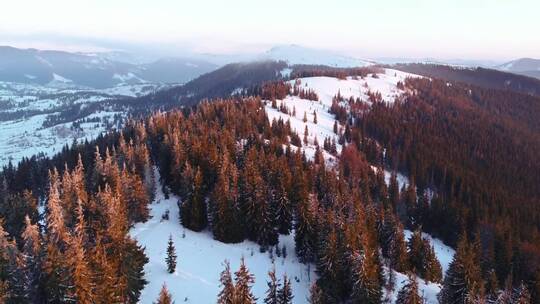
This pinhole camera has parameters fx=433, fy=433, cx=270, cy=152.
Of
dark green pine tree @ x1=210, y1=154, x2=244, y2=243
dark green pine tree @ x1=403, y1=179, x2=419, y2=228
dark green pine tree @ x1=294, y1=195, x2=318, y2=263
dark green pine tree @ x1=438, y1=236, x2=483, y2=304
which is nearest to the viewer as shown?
dark green pine tree @ x1=438, y1=236, x2=483, y2=304

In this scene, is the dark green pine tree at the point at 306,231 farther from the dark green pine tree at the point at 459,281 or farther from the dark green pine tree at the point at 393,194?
the dark green pine tree at the point at 393,194

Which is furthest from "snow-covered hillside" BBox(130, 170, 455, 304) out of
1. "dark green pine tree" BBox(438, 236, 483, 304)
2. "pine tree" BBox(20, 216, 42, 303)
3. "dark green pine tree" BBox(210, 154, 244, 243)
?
"pine tree" BBox(20, 216, 42, 303)

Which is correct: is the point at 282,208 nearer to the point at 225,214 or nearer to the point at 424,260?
the point at 225,214

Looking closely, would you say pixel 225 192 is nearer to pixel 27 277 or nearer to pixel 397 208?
pixel 27 277

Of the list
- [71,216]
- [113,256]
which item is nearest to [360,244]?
[113,256]

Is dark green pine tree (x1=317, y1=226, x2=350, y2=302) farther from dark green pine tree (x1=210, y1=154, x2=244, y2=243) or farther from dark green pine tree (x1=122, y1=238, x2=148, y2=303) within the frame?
dark green pine tree (x1=122, y1=238, x2=148, y2=303)

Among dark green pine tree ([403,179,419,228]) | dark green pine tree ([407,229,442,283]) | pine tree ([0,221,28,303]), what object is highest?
pine tree ([0,221,28,303])

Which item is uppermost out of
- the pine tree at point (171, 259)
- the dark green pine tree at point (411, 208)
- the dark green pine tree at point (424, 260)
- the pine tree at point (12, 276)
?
the pine tree at point (12, 276)

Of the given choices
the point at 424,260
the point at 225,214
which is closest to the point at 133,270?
the point at 225,214

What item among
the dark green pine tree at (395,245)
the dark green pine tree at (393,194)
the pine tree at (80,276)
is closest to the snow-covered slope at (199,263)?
the dark green pine tree at (395,245)
